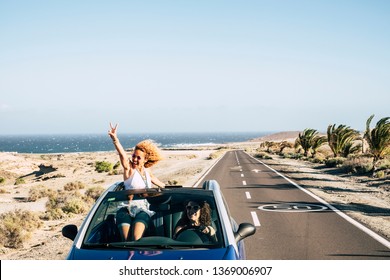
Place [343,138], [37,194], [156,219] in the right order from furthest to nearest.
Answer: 1. [343,138]
2. [37,194]
3. [156,219]

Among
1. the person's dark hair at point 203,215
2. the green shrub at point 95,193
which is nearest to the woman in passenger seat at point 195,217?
the person's dark hair at point 203,215

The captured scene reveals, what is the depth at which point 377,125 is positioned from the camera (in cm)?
2375

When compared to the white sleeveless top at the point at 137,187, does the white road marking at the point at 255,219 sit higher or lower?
lower

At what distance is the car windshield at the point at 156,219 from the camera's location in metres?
4.33

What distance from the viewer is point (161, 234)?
4.84 metres

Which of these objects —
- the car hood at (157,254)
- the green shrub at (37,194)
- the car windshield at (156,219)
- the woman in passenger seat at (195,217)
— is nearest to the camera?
the car hood at (157,254)

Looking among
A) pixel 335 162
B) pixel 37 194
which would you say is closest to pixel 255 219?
pixel 37 194

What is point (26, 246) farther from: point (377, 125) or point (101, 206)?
point (377, 125)

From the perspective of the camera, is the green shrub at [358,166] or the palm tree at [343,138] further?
the palm tree at [343,138]

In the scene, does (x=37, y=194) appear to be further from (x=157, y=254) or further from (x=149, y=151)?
(x=157, y=254)

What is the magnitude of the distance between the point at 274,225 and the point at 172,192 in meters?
5.90

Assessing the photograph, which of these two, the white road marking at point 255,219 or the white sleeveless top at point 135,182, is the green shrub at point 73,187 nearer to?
the white road marking at point 255,219

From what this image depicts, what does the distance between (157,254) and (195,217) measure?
921 mm
